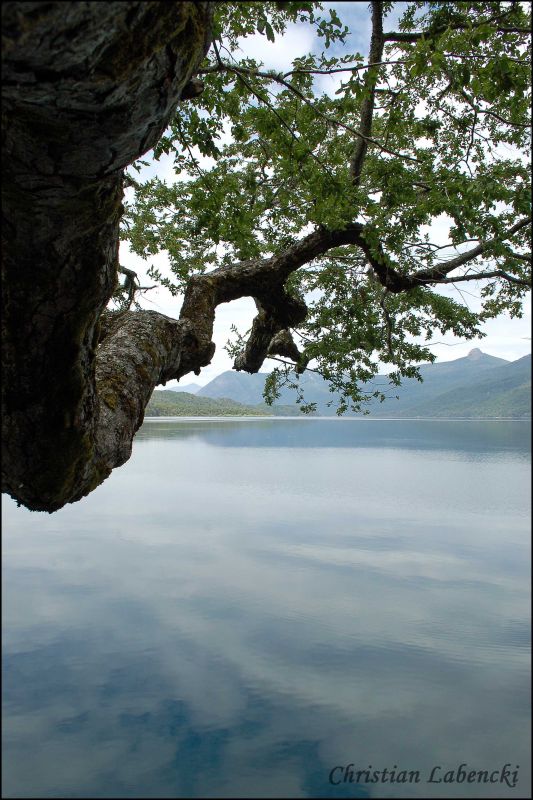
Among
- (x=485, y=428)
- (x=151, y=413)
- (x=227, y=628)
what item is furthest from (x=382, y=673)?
(x=151, y=413)

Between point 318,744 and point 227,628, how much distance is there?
331 inches

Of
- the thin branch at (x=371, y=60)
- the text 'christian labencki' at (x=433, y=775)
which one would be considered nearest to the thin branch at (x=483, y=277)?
the thin branch at (x=371, y=60)

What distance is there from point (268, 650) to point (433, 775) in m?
7.76

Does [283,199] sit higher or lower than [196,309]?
higher

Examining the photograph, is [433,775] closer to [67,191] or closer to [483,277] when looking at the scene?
[483,277]

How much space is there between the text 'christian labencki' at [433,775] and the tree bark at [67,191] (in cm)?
1503

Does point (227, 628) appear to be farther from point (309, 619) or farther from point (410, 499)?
point (410, 499)

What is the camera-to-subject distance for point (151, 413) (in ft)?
528

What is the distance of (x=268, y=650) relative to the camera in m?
19.9

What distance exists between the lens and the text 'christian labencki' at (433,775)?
1271 cm

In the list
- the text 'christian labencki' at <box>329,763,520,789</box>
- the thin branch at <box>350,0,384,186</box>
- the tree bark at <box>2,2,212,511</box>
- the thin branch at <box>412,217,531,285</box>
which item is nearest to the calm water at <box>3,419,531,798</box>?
the text 'christian labencki' at <box>329,763,520,789</box>

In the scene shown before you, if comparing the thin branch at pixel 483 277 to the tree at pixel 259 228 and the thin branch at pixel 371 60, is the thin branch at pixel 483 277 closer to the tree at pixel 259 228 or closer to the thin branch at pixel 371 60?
the tree at pixel 259 228

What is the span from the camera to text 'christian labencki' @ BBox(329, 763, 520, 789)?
41.7 ft

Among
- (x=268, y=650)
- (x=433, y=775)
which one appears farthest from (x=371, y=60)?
(x=268, y=650)
